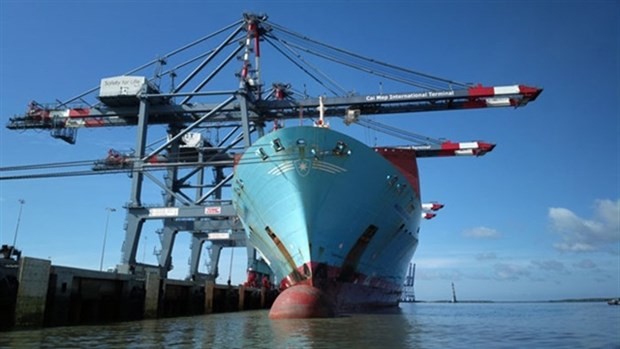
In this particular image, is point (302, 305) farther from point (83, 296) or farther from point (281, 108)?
point (281, 108)

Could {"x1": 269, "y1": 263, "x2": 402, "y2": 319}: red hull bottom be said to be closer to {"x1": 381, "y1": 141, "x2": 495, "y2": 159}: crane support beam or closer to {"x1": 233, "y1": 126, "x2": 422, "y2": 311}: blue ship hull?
{"x1": 233, "y1": 126, "x2": 422, "y2": 311}: blue ship hull

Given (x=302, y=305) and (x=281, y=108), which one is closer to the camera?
(x=302, y=305)

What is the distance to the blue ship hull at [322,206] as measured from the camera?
62.4 ft

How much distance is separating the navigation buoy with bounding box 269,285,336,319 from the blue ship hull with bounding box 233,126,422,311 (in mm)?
1698

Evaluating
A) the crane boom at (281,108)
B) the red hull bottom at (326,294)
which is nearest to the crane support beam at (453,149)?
the crane boom at (281,108)

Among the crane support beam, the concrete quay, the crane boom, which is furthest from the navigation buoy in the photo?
the crane support beam

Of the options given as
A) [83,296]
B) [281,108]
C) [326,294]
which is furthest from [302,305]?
[281,108]

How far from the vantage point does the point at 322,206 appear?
63.0 ft

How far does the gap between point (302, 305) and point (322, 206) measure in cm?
450

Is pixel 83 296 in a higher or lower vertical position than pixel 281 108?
lower

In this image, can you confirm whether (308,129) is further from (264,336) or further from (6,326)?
(6,326)

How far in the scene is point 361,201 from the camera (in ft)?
65.8

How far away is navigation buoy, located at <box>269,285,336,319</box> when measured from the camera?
16.0 metres

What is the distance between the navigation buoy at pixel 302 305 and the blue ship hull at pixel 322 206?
170 cm
